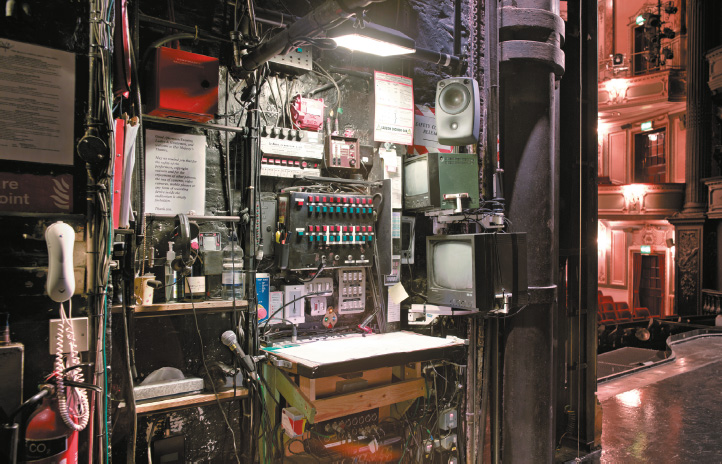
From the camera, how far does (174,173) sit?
2748mm

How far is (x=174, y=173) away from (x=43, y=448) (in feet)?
5.09

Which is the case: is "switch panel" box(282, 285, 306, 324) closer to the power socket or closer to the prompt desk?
the prompt desk

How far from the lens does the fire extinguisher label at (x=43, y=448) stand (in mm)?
1767

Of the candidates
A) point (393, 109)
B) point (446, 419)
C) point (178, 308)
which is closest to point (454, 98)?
point (393, 109)

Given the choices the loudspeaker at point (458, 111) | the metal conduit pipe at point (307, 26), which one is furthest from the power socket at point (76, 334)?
the loudspeaker at point (458, 111)

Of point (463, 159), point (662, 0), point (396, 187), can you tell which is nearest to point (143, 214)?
point (396, 187)

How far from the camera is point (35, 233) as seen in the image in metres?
2.03

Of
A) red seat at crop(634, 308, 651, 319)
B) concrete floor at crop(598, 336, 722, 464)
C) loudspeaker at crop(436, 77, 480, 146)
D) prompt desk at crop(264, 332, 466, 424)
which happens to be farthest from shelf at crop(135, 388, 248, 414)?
red seat at crop(634, 308, 651, 319)

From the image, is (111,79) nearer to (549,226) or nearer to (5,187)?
(5,187)

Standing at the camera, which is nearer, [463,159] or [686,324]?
[463,159]

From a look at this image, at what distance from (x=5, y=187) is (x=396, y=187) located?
2.46 metres

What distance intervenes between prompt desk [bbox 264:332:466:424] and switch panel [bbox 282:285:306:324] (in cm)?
24

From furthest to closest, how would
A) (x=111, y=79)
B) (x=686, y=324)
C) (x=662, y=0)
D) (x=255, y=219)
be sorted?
(x=662, y=0), (x=686, y=324), (x=255, y=219), (x=111, y=79)

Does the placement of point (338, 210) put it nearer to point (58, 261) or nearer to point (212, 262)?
point (212, 262)
